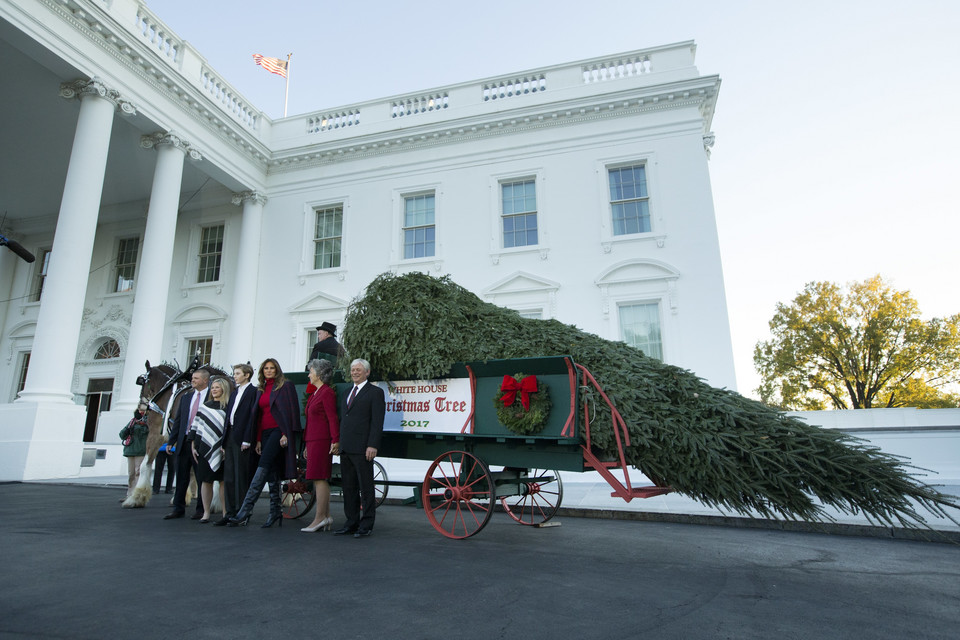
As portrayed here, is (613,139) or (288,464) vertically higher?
(613,139)

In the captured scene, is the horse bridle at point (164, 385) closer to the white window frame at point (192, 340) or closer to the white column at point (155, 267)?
the white column at point (155, 267)

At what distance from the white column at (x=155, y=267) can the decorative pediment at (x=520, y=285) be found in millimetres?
8831

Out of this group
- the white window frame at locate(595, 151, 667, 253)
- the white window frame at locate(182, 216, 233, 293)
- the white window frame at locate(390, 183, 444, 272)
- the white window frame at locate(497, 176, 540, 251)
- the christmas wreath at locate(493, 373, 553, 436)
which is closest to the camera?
the christmas wreath at locate(493, 373, 553, 436)

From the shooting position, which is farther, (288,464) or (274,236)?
(274,236)

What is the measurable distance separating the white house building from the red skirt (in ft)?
28.7

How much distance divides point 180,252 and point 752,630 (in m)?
20.2

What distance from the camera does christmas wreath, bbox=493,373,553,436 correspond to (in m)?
4.86

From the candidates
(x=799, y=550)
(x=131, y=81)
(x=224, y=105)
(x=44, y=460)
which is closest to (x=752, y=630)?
(x=799, y=550)

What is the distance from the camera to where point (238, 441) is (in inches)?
249

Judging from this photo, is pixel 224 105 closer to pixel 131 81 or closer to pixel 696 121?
pixel 131 81

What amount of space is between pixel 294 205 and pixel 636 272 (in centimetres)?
1138

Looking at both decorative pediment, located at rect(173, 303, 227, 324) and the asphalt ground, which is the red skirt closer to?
the asphalt ground

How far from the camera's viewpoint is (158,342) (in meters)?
14.1

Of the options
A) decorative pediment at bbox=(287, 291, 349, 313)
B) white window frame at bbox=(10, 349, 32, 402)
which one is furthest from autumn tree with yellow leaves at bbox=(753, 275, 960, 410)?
white window frame at bbox=(10, 349, 32, 402)
